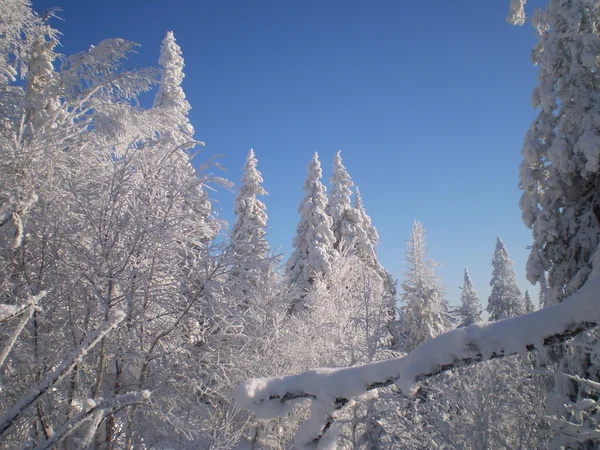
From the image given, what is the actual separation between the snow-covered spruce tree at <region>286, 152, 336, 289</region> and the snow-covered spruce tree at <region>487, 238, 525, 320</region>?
2007cm

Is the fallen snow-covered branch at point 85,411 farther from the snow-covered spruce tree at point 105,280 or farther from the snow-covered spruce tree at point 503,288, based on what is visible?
the snow-covered spruce tree at point 503,288

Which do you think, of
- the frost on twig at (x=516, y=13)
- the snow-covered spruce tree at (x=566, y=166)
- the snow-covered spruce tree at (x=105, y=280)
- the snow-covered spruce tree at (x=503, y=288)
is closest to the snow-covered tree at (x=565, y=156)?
the snow-covered spruce tree at (x=566, y=166)

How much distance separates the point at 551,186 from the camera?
735 centimetres

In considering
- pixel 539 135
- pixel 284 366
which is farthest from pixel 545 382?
pixel 284 366

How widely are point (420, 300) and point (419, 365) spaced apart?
61.1 feet

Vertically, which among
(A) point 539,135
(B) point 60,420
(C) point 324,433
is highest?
(A) point 539,135

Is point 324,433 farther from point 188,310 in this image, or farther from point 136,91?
point 136,91

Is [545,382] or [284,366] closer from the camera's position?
[545,382]

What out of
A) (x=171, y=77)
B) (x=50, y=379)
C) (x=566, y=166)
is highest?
(x=171, y=77)

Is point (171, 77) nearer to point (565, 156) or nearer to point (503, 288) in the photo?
point (565, 156)

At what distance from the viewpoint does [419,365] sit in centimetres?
161

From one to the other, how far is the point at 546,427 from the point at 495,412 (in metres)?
1.15

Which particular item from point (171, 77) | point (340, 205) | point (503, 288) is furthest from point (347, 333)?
point (503, 288)

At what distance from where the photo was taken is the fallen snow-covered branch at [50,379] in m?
2.31
